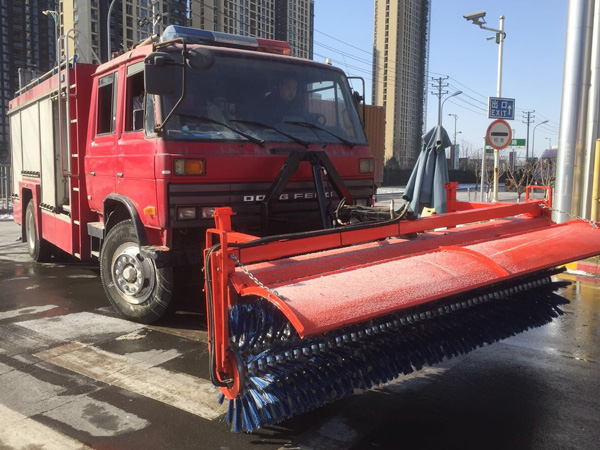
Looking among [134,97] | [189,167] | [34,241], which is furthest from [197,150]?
[34,241]

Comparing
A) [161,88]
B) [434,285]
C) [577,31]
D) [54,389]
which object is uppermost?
[577,31]

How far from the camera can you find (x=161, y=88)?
438 cm

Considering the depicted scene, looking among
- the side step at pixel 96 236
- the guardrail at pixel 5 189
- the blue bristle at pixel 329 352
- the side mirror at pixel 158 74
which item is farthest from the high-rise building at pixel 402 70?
the blue bristle at pixel 329 352

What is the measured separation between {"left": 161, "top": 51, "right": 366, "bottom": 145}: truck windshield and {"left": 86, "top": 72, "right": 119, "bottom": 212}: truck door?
119 cm

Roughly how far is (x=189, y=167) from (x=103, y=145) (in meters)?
1.69

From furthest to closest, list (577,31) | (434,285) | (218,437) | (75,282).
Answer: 1. (577,31)
2. (75,282)
3. (218,437)
4. (434,285)

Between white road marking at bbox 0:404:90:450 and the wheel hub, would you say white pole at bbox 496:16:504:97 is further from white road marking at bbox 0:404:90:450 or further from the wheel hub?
white road marking at bbox 0:404:90:450

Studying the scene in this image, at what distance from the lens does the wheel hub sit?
5.32m

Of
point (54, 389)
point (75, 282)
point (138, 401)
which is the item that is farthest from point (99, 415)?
point (75, 282)

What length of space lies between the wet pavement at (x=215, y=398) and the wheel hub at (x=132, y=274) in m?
0.36

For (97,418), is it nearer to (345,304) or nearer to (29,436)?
(29,436)

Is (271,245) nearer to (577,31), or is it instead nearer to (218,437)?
(218,437)

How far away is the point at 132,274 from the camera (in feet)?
17.9

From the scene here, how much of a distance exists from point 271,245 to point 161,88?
1.88m
